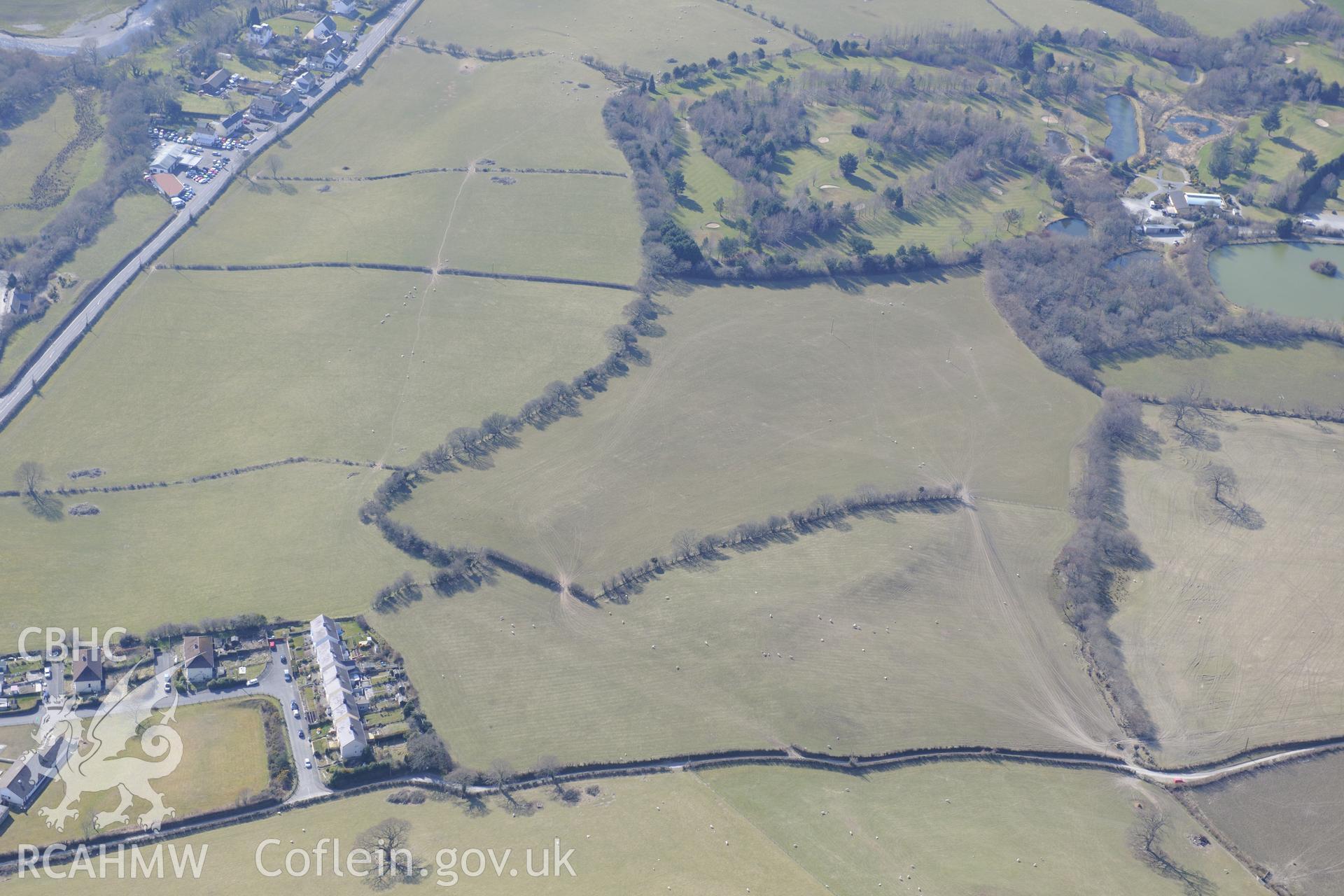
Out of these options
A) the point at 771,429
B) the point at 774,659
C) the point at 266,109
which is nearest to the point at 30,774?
the point at 774,659

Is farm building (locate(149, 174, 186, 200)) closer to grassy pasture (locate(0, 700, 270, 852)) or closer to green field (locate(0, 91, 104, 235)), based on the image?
green field (locate(0, 91, 104, 235))

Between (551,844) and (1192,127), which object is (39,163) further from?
(1192,127)

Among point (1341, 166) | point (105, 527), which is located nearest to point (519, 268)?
point (105, 527)

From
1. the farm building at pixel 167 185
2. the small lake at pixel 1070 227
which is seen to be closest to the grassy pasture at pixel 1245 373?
the small lake at pixel 1070 227

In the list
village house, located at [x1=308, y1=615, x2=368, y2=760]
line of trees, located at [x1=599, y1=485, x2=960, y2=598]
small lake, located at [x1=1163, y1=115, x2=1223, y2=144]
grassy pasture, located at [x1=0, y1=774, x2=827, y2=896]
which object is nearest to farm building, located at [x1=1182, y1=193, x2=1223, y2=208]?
small lake, located at [x1=1163, y1=115, x2=1223, y2=144]

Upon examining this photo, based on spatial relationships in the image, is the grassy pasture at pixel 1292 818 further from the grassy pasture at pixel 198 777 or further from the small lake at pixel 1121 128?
the small lake at pixel 1121 128
